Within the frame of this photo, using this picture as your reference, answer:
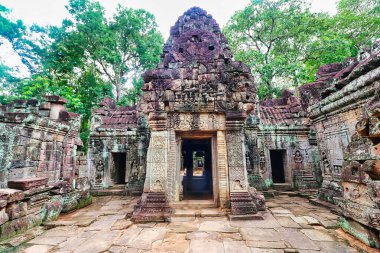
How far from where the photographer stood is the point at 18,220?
376 cm

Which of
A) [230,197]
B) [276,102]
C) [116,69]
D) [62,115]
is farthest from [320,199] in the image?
[116,69]

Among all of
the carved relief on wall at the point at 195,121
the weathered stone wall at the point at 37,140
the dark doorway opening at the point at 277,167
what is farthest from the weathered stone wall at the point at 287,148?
the weathered stone wall at the point at 37,140

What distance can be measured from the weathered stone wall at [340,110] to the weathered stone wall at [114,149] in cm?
715

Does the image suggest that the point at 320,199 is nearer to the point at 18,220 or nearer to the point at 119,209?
the point at 119,209

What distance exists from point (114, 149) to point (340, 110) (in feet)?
30.1

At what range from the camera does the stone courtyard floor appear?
123 inches

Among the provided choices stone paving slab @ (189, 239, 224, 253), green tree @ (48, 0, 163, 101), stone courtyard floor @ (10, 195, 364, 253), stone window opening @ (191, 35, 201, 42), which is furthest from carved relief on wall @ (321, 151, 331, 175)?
green tree @ (48, 0, 163, 101)

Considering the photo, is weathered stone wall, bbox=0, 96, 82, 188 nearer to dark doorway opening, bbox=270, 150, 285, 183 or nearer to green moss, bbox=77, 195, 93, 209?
green moss, bbox=77, 195, 93, 209

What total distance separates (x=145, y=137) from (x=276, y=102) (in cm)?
758

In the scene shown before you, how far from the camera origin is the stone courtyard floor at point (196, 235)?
3137 mm

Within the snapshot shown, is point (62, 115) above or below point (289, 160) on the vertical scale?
above

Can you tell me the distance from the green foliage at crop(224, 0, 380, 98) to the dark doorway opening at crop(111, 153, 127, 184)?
1142 cm

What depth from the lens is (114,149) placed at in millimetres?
9336

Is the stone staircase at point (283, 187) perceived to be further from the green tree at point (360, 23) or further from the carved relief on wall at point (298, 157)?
the green tree at point (360, 23)
